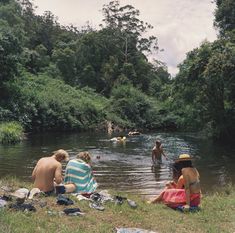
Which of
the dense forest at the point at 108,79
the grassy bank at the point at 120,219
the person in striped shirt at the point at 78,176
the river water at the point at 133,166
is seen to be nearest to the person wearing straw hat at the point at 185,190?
the grassy bank at the point at 120,219

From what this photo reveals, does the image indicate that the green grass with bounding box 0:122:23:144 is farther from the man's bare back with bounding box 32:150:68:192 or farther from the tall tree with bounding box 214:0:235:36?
the tall tree with bounding box 214:0:235:36

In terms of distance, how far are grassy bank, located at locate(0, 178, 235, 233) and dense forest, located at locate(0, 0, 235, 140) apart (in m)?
19.7

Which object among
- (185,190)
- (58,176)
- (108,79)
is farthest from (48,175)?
(108,79)

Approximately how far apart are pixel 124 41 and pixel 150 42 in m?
4.76

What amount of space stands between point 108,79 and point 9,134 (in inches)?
1518

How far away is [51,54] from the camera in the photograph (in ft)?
234

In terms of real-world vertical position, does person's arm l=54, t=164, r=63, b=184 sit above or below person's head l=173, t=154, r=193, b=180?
below

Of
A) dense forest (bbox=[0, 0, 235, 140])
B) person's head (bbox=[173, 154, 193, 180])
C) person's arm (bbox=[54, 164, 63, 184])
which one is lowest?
person's arm (bbox=[54, 164, 63, 184])

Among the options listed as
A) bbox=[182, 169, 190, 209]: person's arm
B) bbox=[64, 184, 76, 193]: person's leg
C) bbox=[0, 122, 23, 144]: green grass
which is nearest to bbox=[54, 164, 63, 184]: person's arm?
bbox=[64, 184, 76, 193]: person's leg

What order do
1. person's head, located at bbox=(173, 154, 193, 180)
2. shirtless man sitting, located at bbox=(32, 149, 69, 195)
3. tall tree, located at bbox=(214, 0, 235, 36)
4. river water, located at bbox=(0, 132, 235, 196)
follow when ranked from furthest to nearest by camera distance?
tall tree, located at bbox=(214, 0, 235, 36) → river water, located at bbox=(0, 132, 235, 196) → shirtless man sitting, located at bbox=(32, 149, 69, 195) → person's head, located at bbox=(173, 154, 193, 180)

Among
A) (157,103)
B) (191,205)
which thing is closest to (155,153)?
(191,205)

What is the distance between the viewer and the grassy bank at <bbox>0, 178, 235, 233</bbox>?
692 cm

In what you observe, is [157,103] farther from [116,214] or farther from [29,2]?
[116,214]

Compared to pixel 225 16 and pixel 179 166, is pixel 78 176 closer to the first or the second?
pixel 179 166
